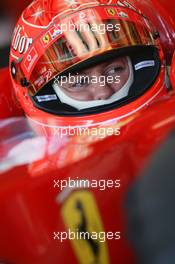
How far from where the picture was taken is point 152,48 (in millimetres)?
936

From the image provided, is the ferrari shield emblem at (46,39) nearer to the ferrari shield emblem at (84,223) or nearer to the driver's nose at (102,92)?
the driver's nose at (102,92)

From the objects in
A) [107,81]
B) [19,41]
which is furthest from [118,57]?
[19,41]

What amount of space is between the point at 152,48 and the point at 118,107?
0.57 ft

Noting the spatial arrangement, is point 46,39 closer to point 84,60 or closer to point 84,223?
point 84,60

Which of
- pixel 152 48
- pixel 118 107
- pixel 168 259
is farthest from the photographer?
pixel 152 48

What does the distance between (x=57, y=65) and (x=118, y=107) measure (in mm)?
129

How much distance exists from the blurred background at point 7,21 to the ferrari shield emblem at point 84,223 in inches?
42.1

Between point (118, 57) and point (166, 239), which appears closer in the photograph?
point (166, 239)

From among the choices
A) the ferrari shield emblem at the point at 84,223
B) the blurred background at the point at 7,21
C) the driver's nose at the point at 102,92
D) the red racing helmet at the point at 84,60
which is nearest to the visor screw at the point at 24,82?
the red racing helmet at the point at 84,60

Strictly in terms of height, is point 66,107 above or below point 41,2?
below

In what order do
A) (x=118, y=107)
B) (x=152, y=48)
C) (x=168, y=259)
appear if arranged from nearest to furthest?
(x=168, y=259) < (x=118, y=107) < (x=152, y=48)

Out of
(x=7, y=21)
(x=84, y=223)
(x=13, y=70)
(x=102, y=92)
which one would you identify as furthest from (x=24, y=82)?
(x=7, y=21)

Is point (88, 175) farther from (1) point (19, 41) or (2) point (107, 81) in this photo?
(1) point (19, 41)

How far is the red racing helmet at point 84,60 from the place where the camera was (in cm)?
84
